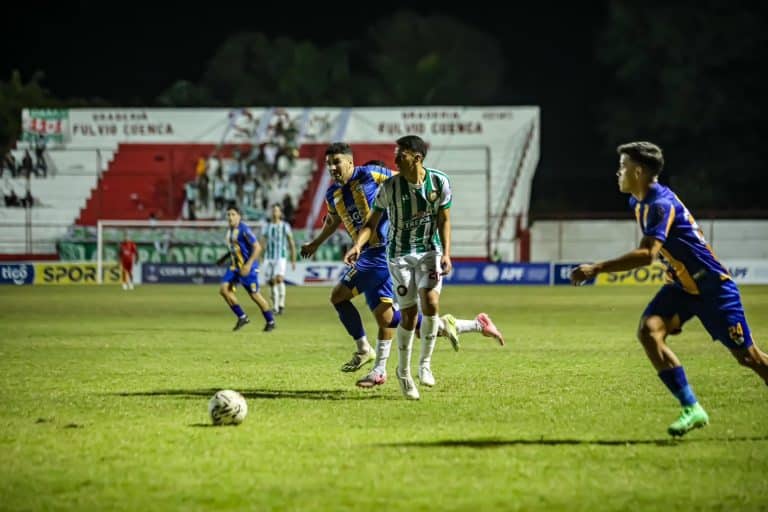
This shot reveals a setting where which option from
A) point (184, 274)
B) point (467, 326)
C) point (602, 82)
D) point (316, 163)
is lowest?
point (184, 274)

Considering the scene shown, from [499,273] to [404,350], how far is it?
102 ft

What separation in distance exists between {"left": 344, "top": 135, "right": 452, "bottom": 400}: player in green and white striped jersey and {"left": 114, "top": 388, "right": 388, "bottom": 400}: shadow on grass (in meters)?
0.64

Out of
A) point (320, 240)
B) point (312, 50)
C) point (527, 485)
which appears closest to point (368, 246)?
point (320, 240)

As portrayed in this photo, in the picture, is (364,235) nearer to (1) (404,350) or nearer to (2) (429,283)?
(2) (429,283)

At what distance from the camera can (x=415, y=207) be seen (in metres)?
10.0

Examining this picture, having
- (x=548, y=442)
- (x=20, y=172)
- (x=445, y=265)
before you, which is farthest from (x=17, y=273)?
(x=548, y=442)

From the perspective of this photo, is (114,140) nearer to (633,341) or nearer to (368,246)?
(633,341)

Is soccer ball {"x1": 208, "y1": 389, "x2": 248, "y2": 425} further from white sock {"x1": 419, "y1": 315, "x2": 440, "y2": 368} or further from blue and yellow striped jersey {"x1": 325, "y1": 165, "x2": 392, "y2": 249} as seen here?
blue and yellow striped jersey {"x1": 325, "y1": 165, "x2": 392, "y2": 249}

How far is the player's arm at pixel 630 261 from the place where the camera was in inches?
295

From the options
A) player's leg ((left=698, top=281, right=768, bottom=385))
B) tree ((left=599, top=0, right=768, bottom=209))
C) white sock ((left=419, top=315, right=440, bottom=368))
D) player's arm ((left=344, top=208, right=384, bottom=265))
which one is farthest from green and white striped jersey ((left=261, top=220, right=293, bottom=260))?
tree ((left=599, top=0, right=768, bottom=209))

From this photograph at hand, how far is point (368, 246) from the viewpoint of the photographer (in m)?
11.5

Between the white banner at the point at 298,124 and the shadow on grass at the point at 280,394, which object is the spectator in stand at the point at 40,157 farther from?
the shadow on grass at the point at 280,394

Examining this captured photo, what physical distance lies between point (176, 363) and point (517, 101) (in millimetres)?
62998

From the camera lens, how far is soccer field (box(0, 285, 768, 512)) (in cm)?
630
